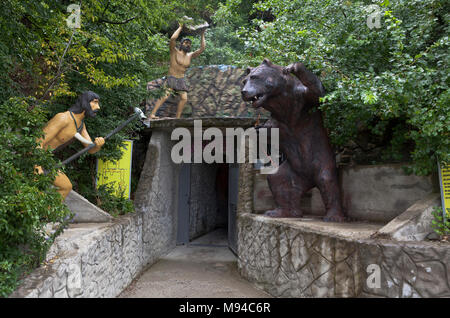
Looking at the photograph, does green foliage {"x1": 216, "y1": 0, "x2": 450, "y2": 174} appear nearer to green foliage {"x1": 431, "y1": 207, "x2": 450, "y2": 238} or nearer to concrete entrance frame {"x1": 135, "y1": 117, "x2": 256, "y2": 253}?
green foliage {"x1": 431, "y1": 207, "x2": 450, "y2": 238}

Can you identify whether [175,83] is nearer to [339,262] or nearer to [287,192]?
[287,192]

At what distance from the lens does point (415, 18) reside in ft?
12.8

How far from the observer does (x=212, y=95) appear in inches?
399

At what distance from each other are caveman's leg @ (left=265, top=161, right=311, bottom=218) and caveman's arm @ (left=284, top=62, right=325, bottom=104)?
1166 mm

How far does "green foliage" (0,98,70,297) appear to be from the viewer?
2100mm

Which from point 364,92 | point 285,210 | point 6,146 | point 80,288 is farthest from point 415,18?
point 80,288

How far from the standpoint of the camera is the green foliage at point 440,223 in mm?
2600

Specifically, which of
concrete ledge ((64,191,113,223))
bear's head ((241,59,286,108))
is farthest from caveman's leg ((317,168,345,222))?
concrete ledge ((64,191,113,223))

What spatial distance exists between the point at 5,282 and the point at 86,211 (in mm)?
2621

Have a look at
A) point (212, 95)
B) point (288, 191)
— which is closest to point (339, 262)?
point (288, 191)

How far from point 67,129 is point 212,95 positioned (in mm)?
6682

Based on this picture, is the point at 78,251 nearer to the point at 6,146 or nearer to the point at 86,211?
the point at 6,146

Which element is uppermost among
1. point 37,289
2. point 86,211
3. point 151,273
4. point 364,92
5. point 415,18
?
point 415,18

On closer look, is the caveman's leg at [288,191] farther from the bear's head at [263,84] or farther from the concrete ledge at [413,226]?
the concrete ledge at [413,226]
